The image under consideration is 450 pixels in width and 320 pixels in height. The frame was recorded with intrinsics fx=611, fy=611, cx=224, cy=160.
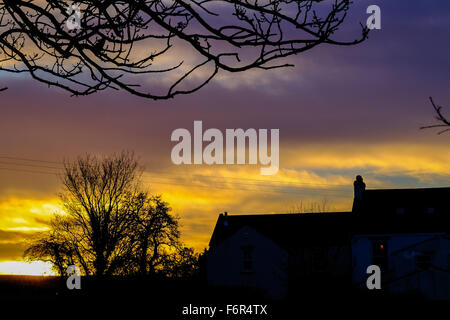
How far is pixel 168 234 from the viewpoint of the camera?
4472 centimetres

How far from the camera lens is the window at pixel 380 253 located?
1574 inches

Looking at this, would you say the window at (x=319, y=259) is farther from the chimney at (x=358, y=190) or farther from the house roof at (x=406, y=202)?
the house roof at (x=406, y=202)

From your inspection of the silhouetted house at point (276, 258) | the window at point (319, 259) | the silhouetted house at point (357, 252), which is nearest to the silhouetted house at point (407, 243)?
the silhouetted house at point (357, 252)

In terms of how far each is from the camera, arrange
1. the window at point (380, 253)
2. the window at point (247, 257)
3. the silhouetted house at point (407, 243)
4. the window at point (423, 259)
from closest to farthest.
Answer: the silhouetted house at point (407, 243) < the window at point (423, 259) < the window at point (380, 253) < the window at point (247, 257)

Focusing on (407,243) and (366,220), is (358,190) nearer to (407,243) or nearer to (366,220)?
(366,220)

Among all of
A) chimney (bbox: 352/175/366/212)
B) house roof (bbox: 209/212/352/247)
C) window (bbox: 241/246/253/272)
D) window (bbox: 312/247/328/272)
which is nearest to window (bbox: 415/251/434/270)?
chimney (bbox: 352/175/366/212)

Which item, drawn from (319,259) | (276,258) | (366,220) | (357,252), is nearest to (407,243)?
(366,220)

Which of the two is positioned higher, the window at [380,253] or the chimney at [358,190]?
the chimney at [358,190]

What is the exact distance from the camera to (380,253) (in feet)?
132
